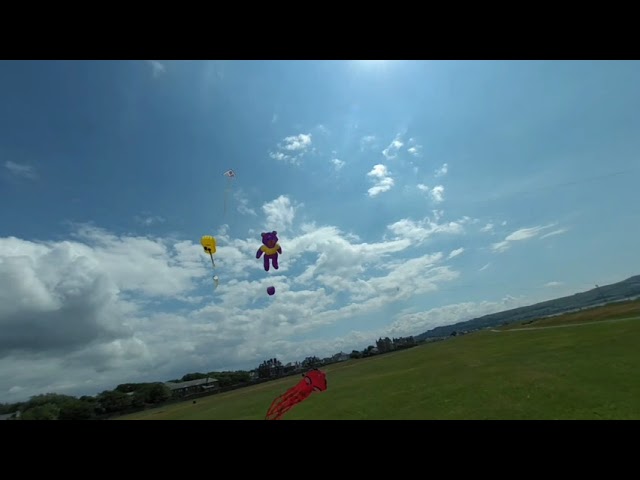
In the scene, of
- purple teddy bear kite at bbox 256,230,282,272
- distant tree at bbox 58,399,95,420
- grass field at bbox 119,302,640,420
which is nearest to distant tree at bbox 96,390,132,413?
distant tree at bbox 58,399,95,420

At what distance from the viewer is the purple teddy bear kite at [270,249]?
26.8ft

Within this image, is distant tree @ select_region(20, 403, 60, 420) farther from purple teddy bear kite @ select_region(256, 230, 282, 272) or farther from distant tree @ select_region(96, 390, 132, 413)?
purple teddy bear kite @ select_region(256, 230, 282, 272)

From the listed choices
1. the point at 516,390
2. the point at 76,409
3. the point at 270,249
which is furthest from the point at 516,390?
the point at 76,409

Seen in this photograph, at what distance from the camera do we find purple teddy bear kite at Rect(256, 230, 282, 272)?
8.17 metres

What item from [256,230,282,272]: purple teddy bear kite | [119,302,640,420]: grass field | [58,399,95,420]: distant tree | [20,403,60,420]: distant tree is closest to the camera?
[256,230,282,272]: purple teddy bear kite

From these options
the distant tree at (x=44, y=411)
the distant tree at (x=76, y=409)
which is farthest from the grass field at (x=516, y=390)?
the distant tree at (x=44, y=411)

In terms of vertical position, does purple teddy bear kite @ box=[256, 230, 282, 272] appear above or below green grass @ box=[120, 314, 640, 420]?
above
